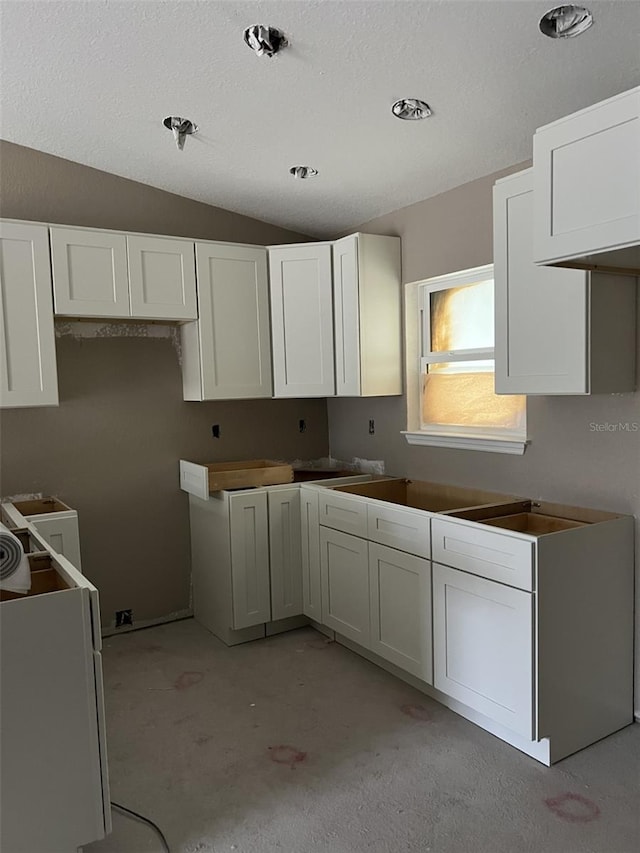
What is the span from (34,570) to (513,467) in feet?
7.26

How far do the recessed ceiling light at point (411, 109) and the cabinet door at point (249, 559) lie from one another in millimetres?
2086

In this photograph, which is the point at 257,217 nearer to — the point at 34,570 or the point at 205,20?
the point at 205,20

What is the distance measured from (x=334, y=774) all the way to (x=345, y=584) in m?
1.11

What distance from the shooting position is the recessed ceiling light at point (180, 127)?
2990mm

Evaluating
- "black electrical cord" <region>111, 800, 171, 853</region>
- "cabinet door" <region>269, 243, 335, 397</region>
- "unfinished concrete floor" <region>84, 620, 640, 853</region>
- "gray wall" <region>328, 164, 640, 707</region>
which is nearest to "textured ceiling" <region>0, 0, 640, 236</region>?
"gray wall" <region>328, 164, 640, 707</region>

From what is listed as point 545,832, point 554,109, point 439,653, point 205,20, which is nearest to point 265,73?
point 205,20

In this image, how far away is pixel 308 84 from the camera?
2.57 m

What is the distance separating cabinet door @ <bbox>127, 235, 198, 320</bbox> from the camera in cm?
351

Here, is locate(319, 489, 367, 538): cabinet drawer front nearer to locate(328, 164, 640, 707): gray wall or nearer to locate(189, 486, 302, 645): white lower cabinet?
locate(189, 486, 302, 645): white lower cabinet

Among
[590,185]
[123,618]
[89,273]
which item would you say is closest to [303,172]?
[89,273]

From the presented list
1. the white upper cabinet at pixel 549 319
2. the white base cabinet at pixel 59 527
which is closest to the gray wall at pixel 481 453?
the white upper cabinet at pixel 549 319

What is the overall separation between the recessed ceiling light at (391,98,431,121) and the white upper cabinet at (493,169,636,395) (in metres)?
0.45

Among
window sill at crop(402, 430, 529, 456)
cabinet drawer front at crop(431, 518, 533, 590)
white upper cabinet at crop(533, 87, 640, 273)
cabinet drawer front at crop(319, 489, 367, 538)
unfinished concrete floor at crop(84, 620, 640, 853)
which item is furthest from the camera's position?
cabinet drawer front at crop(319, 489, 367, 538)

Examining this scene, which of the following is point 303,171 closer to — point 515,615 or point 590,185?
point 590,185
